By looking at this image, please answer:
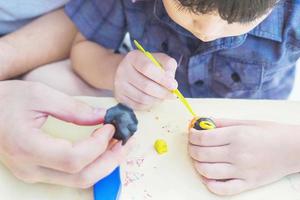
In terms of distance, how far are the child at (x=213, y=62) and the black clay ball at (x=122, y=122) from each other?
0.28ft

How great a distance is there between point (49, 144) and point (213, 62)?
12.5 inches

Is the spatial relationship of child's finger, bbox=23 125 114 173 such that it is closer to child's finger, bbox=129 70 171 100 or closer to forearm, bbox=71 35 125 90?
child's finger, bbox=129 70 171 100

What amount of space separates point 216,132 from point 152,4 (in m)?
0.23

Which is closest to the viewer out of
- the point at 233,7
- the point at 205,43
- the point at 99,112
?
the point at 233,7

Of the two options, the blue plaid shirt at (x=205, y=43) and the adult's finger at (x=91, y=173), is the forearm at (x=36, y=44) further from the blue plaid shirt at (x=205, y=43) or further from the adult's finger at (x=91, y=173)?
the adult's finger at (x=91, y=173)

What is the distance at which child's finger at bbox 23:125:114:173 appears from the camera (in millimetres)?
461

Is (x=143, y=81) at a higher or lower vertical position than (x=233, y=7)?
lower

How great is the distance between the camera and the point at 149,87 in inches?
22.7


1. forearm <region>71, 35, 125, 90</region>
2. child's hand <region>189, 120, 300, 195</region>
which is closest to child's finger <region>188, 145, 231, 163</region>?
child's hand <region>189, 120, 300, 195</region>

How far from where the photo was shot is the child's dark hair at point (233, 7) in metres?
0.40

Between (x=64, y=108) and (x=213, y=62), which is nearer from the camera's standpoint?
(x=64, y=108)

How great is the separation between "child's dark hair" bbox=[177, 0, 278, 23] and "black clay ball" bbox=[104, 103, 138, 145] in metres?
0.13

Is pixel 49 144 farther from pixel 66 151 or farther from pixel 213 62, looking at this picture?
pixel 213 62

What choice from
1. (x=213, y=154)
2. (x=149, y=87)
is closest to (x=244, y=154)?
(x=213, y=154)
